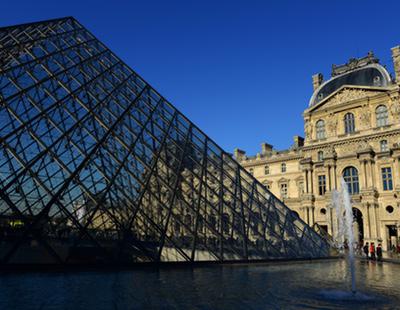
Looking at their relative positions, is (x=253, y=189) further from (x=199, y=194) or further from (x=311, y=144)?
(x=311, y=144)

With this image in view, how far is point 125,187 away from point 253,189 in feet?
23.7

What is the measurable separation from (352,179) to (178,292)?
124 ft

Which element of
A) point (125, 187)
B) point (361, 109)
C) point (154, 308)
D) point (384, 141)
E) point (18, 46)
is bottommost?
point (154, 308)

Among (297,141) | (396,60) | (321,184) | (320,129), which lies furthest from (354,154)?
(297,141)

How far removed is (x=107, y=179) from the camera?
12953 millimetres

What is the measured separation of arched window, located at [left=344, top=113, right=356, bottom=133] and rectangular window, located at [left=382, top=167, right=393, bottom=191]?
6.19 meters

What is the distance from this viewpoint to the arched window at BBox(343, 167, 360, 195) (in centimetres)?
4096

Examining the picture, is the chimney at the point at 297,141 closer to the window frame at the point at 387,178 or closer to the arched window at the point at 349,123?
the arched window at the point at 349,123

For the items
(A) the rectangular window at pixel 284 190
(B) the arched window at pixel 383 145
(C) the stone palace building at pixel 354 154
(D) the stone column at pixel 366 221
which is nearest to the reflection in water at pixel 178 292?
(D) the stone column at pixel 366 221

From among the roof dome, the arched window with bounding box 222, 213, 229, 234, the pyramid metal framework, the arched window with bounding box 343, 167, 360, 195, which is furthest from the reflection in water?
the roof dome

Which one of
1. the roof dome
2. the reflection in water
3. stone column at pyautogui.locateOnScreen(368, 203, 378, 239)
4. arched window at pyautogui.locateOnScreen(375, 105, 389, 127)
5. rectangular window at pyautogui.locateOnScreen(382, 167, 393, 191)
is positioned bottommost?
the reflection in water

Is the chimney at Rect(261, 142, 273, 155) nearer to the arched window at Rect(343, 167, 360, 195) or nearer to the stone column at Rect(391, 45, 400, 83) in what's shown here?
the arched window at Rect(343, 167, 360, 195)

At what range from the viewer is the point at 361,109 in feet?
139

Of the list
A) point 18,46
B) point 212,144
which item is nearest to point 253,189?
point 212,144
